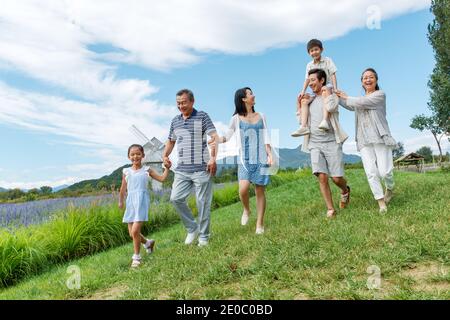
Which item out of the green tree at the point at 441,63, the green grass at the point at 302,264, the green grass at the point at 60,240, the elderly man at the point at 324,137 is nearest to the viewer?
the green grass at the point at 302,264

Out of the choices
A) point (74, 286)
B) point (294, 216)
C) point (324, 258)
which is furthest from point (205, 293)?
point (294, 216)

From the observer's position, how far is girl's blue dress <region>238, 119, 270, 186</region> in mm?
6078

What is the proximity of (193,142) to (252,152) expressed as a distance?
32.8 inches

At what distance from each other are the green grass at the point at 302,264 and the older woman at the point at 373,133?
49 centimetres

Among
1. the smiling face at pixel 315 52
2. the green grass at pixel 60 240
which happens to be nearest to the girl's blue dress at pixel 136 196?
the green grass at pixel 60 240

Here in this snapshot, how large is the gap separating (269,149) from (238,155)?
0.45 meters

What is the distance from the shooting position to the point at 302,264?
4.21 metres

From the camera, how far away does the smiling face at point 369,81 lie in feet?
20.6

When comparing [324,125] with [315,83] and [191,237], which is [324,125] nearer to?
[315,83]

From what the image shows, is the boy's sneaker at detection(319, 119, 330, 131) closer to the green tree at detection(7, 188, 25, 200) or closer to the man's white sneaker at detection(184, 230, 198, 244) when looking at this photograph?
the man's white sneaker at detection(184, 230, 198, 244)

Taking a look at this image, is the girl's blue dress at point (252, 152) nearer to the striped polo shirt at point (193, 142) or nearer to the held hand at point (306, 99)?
the striped polo shirt at point (193, 142)

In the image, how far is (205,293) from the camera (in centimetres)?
390

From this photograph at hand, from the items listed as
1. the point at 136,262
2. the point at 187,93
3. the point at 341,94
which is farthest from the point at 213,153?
the point at 341,94

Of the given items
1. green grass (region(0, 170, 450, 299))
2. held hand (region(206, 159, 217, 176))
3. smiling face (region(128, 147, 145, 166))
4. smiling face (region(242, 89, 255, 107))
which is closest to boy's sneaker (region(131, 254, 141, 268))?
green grass (region(0, 170, 450, 299))
